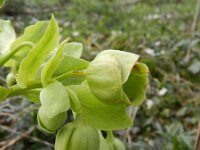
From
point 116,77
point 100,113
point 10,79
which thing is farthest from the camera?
point 10,79

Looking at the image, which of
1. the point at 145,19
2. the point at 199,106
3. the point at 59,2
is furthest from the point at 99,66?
the point at 59,2

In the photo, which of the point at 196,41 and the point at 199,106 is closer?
the point at 199,106

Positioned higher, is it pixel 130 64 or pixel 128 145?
pixel 130 64

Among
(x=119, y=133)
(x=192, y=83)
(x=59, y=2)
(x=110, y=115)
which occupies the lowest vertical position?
(x=59, y=2)

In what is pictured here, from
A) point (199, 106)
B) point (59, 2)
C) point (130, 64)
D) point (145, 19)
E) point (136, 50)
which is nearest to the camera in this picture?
point (130, 64)

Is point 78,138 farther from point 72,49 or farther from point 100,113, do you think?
point 72,49

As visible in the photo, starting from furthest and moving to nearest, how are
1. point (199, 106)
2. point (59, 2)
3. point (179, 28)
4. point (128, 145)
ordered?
point (59, 2) → point (179, 28) → point (199, 106) → point (128, 145)

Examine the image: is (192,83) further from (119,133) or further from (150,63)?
(119,133)

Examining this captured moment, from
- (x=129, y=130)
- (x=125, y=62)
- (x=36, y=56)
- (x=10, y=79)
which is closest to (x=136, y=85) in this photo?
(x=125, y=62)
